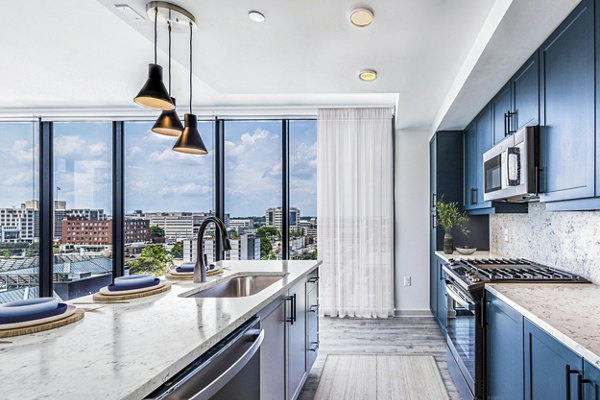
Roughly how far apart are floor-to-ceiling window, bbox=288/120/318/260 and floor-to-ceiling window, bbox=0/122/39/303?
11.0 feet

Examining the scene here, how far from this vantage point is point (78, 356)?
937 mm

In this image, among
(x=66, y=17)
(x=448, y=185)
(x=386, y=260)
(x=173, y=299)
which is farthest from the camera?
(x=386, y=260)

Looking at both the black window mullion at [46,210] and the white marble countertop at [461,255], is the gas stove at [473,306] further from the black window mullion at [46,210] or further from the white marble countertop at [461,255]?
the black window mullion at [46,210]

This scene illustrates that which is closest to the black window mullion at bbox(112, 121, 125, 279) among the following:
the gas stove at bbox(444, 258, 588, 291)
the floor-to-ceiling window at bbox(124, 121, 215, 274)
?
the floor-to-ceiling window at bbox(124, 121, 215, 274)

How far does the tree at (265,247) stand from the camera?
15.3ft

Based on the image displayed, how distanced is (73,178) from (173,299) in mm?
4068

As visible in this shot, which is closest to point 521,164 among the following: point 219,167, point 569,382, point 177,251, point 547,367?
point 547,367

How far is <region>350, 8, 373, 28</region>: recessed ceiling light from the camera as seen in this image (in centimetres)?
179

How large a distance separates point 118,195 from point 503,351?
4555 millimetres

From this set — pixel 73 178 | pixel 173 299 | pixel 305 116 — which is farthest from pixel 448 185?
pixel 73 178

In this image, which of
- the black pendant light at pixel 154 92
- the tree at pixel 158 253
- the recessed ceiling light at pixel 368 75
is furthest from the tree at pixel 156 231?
the recessed ceiling light at pixel 368 75

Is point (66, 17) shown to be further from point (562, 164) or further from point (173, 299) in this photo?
point (562, 164)

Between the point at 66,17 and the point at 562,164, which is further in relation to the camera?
the point at 66,17

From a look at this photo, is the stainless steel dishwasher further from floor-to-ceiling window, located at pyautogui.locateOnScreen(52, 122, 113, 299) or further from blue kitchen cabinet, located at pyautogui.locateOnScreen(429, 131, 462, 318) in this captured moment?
floor-to-ceiling window, located at pyautogui.locateOnScreen(52, 122, 113, 299)
